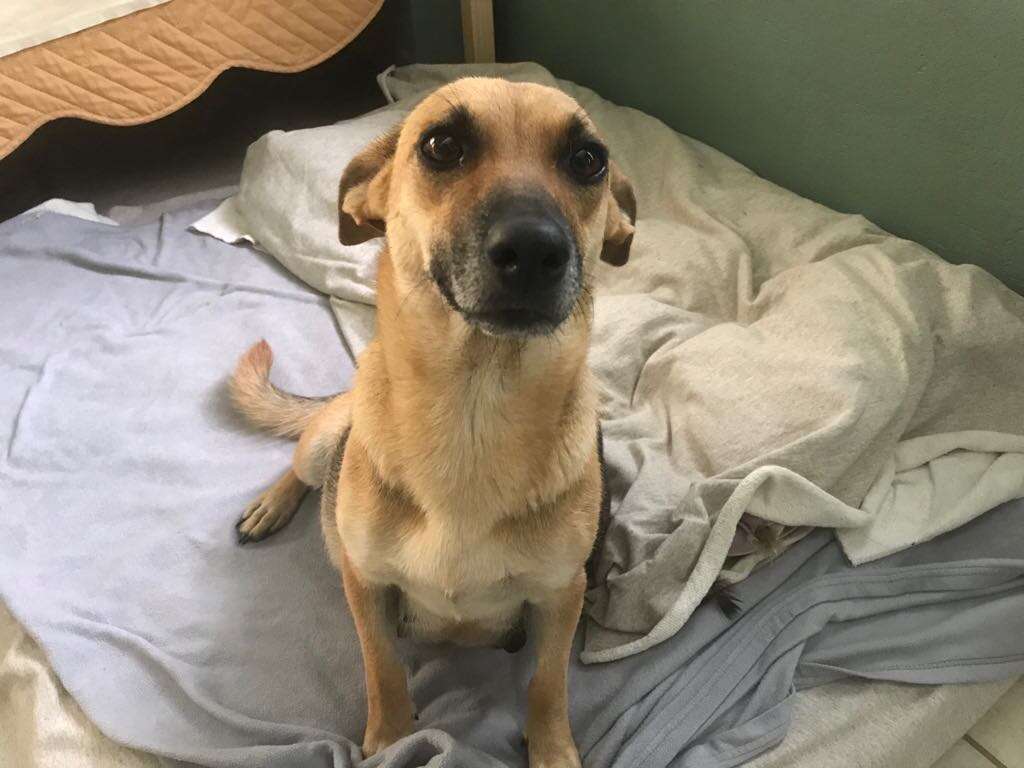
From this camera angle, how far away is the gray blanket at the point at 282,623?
1415 mm

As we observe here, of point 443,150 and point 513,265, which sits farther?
point 443,150

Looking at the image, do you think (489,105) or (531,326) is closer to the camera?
(531,326)

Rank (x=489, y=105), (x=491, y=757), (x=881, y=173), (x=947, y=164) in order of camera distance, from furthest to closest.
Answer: (x=881, y=173) → (x=947, y=164) → (x=491, y=757) → (x=489, y=105)

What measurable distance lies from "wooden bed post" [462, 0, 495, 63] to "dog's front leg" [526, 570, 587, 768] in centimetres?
230

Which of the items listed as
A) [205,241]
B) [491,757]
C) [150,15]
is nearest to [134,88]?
[150,15]

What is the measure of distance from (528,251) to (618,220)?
50 centimetres

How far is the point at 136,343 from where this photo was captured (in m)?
2.22

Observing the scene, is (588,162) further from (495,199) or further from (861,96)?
(861,96)

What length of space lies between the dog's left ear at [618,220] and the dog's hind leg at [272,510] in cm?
89

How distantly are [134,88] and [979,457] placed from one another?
250cm

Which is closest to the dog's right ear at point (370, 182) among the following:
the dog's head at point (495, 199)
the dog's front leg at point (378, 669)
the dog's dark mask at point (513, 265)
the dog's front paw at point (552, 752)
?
the dog's head at point (495, 199)

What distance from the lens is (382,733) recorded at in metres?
1.37

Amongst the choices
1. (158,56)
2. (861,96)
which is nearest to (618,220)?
(861,96)

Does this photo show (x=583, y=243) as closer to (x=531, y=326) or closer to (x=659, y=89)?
(x=531, y=326)
